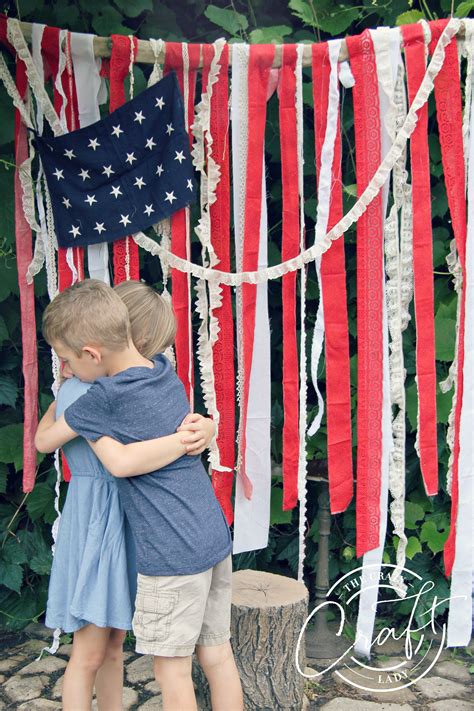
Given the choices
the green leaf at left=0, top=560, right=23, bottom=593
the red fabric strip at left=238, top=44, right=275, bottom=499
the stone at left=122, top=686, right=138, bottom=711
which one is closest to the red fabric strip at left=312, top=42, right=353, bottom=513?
the red fabric strip at left=238, top=44, right=275, bottom=499

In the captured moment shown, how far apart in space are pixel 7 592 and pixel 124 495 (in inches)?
59.7

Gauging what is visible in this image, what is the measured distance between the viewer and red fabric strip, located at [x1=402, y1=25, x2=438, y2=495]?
8.46ft

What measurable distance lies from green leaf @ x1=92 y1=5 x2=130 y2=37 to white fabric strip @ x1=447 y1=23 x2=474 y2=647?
3.99 feet

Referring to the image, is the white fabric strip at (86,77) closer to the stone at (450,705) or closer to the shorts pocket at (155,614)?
the shorts pocket at (155,614)

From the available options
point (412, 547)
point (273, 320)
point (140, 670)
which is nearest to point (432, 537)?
point (412, 547)

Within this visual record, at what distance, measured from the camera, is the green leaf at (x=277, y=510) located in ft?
10.4

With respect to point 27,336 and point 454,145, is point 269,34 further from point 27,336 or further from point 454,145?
point 27,336

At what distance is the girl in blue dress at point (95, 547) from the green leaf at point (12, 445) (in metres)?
0.96

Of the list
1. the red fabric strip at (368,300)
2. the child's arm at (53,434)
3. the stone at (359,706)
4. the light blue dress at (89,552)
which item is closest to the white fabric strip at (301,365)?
the red fabric strip at (368,300)

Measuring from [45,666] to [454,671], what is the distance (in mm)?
1415

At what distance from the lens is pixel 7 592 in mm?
3340

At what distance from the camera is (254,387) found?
2828mm

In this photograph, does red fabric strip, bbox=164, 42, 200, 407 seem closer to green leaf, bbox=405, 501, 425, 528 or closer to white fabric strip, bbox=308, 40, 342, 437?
white fabric strip, bbox=308, 40, 342, 437

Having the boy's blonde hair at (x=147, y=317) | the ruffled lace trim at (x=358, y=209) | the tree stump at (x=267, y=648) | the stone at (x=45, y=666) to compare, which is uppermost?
the ruffled lace trim at (x=358, y=209)
